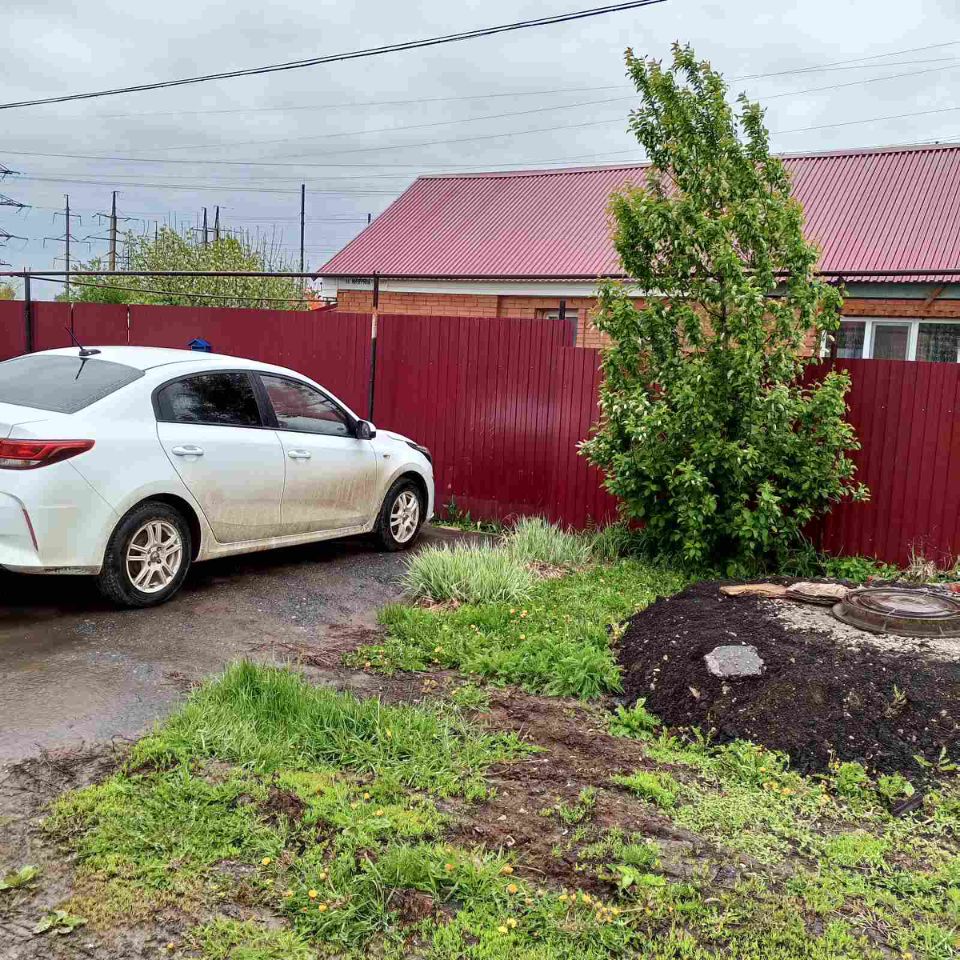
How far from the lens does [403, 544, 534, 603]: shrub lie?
22.1ft

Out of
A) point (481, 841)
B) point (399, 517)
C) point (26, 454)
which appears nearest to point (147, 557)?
point (26, 454)

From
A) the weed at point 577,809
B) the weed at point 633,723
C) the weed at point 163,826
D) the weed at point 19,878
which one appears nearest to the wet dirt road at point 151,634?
the weed at point 163,826

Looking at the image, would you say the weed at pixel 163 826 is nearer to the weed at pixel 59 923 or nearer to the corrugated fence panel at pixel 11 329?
the weed at pixel 59 923

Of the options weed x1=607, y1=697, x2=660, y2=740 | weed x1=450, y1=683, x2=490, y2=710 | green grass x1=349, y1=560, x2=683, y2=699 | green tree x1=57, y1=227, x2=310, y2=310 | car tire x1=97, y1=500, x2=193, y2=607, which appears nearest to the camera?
weed x1=607, y1=697, x2=660, y2=740

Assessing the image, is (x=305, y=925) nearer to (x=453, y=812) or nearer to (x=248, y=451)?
(x=453, y=812)

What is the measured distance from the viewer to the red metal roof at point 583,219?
15430 millimetres

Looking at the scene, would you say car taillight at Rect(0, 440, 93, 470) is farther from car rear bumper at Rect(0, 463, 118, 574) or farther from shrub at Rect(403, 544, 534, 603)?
shrub at Rect(403, 544, 534, 603)

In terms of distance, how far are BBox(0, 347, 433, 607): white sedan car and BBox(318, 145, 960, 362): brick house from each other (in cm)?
587

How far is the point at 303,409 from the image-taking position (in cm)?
758

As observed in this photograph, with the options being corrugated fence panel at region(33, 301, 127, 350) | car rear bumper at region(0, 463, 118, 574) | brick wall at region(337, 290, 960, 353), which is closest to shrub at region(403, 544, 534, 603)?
car rear bumper at region(0, 463, 118, 574)

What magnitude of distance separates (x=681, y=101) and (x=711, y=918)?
623 centimetres

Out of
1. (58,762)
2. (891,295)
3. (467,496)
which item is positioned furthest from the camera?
(891,295)

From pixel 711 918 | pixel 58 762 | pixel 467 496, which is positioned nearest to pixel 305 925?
pixel 711 918

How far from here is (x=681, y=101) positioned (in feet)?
24.3
